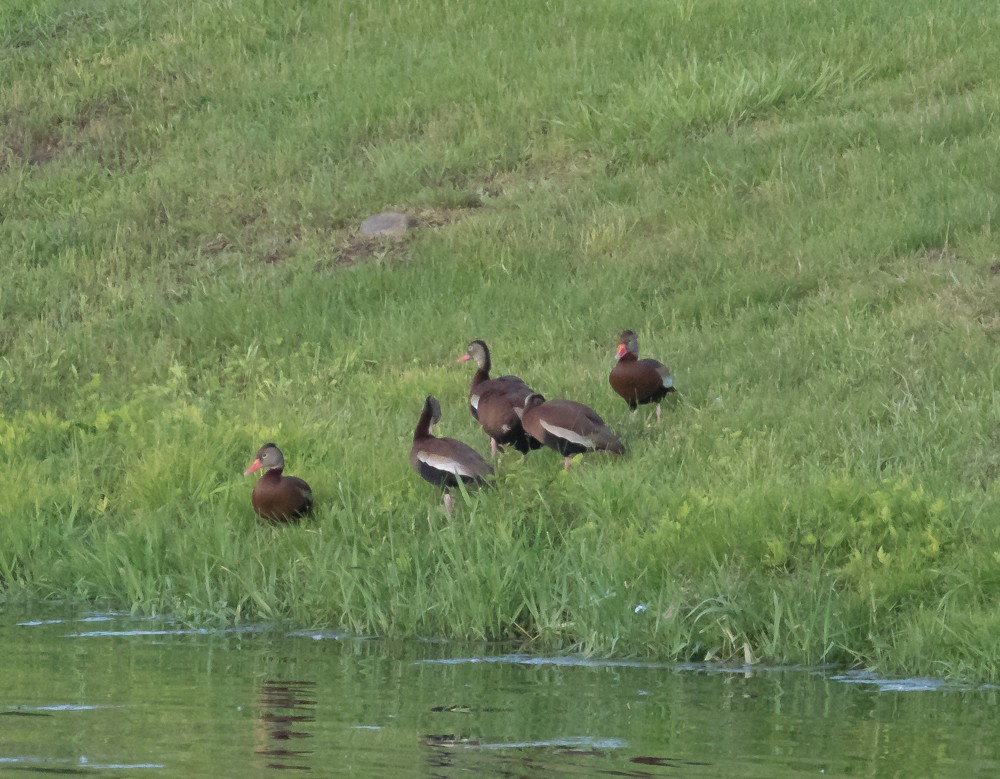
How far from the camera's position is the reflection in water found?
20.4 ft

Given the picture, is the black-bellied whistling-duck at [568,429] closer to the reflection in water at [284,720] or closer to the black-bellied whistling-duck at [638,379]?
the black-bellied whistling-duck at [638,379]

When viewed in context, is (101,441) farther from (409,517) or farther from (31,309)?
(31,309)

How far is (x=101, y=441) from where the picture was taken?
12.7 metres

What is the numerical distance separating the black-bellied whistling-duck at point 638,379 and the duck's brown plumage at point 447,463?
1.52m

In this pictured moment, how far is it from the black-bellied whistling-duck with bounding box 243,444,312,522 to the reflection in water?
2702 mm

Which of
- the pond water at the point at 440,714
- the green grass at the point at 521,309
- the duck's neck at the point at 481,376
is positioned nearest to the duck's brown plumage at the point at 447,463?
the green grass at the point at 521,309

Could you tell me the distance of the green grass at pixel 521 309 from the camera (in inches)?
371

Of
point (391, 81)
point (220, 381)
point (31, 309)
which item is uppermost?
point (391, 81)

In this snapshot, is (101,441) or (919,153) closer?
(101,441)

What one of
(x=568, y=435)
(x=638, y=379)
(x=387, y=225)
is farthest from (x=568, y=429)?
(x=387, y=225)

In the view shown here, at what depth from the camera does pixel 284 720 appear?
7.01 metres

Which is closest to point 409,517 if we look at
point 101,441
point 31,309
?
point 101,441

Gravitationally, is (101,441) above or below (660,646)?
above

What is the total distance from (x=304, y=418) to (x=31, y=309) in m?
5.08
